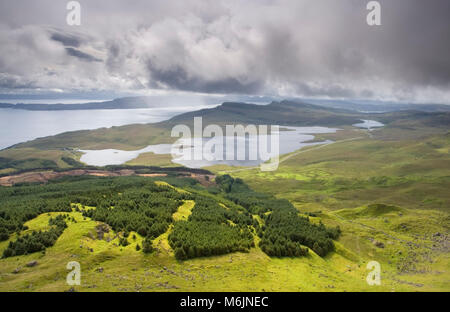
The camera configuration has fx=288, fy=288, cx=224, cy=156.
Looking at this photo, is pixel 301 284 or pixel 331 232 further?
pixel 331 232

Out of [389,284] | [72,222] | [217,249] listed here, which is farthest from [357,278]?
[72,222]

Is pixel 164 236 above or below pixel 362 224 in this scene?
above

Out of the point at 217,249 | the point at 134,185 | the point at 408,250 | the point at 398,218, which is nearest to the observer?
the point at 217,249

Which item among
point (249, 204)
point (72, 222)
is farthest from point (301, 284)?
point (249, 204)

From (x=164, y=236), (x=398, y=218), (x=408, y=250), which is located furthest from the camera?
(x=398, y=218)
